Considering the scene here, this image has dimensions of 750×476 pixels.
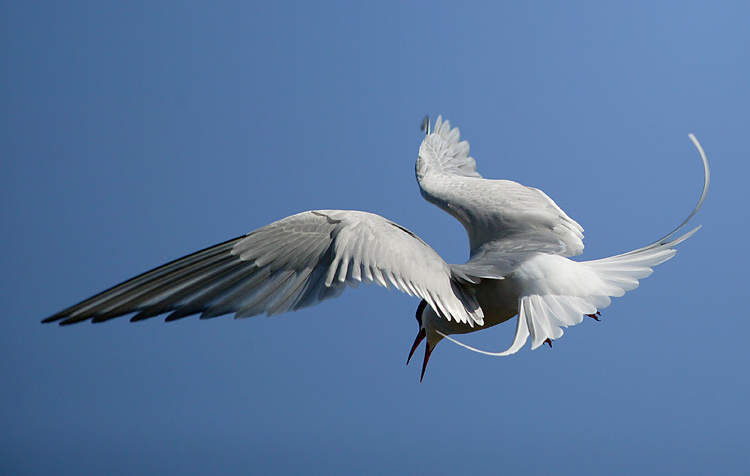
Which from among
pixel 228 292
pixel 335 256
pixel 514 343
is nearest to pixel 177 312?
pixel 228 292

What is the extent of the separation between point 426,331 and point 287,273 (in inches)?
26.8

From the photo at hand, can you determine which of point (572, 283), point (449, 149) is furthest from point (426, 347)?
point (449, 149)

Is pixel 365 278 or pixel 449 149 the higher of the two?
pixel 449 149

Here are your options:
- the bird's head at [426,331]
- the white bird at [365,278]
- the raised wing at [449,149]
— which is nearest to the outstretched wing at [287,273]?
the white bird at [365,278]

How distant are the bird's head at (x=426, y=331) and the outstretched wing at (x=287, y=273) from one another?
434mm

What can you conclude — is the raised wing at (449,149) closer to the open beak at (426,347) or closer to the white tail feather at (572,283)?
the open beak at (426,347)

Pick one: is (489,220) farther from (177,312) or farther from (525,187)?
(177,312)

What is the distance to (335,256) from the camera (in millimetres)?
1314

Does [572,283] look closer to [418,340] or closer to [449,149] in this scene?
[418,340]

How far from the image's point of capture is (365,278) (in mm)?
1292

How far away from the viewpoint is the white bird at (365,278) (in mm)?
1291

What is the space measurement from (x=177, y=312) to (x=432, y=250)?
1.76 ft

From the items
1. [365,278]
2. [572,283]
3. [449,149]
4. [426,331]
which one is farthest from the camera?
[449,149]

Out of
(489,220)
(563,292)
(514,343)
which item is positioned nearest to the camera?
(514,343)
